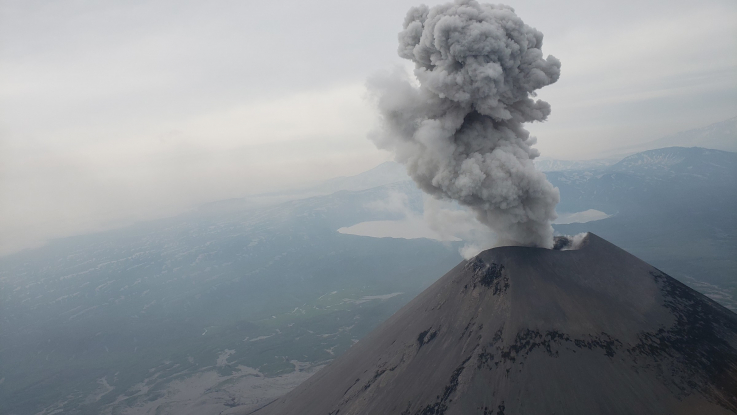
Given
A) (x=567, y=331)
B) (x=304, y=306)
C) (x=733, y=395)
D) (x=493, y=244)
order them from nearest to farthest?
(x=733, y=395)
(x=567, y=331)
(x=493, y=244)
(x=304, y=306)

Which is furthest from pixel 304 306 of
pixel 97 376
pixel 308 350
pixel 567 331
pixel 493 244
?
pixel 567 331

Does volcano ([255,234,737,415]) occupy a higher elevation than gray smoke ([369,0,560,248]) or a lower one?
lower

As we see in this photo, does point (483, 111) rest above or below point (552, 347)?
above

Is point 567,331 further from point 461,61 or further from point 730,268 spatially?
point 730,268

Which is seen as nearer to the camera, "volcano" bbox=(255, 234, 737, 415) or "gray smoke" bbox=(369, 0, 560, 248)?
"volcano" bbox=(255, 234, 737, 415)
